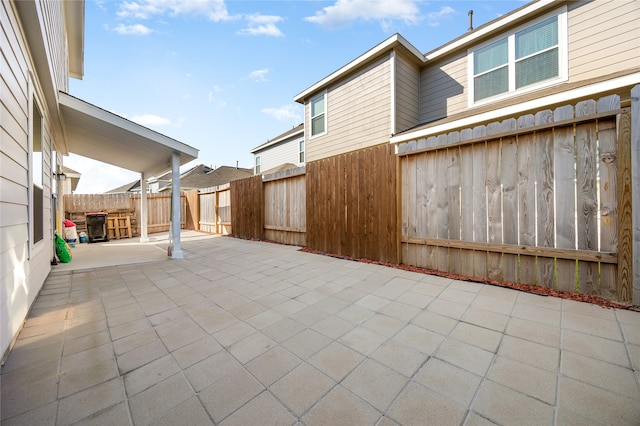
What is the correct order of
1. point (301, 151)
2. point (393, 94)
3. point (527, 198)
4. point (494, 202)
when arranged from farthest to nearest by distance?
point (301, 151), point (393, 94), point (494, 202), point (527, 198)

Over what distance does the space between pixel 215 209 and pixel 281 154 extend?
452cm

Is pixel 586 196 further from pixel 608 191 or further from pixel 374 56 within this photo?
pixel 374 56

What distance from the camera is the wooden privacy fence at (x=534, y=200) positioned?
2.49 metres

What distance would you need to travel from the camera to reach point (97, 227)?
26.5 ft

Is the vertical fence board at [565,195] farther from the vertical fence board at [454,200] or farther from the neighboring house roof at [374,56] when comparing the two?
the neighboring house roof at [374,56]

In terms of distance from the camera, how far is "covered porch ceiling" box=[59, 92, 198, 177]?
4176 mm

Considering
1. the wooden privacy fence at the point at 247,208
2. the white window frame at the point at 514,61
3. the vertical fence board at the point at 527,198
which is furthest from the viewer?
the wooden privacy fence at the point at 247,208

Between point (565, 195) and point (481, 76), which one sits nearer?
point (565, 195)

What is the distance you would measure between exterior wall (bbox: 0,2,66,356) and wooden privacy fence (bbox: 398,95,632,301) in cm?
449

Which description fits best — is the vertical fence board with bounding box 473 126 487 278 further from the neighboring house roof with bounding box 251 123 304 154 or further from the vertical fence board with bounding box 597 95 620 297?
the neighboring house roof with bounding box 251 123 304 154

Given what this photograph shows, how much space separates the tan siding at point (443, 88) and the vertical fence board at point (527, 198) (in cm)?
336

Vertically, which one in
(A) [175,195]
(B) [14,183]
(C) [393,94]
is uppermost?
(C) [393,94]

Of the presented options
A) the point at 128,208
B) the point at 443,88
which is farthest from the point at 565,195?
the point at 128,208

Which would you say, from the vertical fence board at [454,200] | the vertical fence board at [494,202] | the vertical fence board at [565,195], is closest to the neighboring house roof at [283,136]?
the vertical fence board at [454,200]
